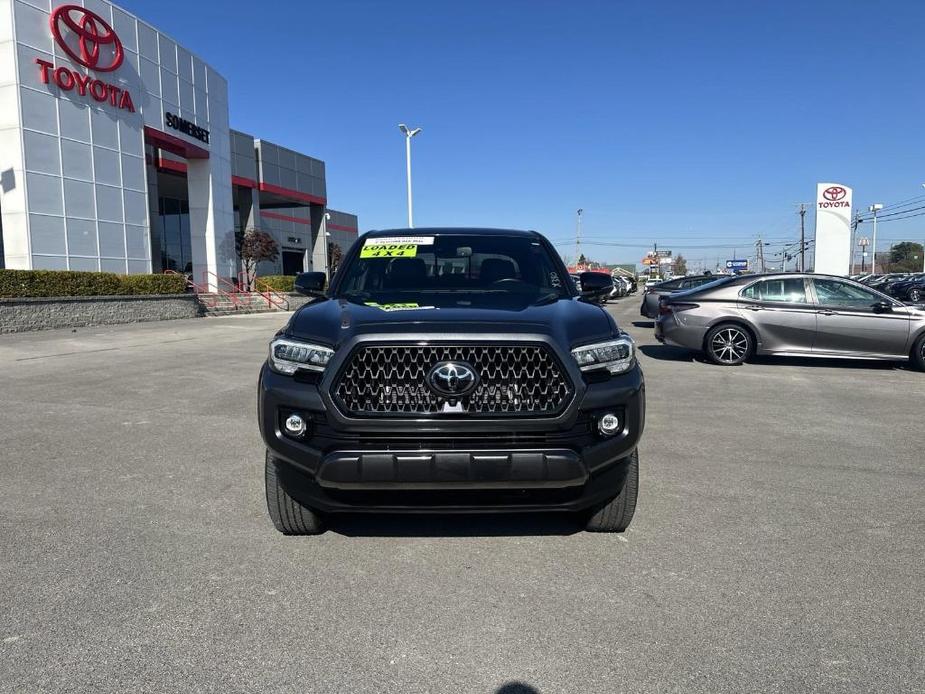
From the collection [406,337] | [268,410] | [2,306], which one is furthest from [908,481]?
[2,306]

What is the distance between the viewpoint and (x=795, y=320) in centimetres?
1073

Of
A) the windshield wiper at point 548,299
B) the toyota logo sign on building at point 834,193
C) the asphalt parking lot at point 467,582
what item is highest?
the toyota logo sign on building at point 834,193

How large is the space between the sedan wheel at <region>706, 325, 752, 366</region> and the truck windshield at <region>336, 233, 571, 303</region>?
6.83 meters

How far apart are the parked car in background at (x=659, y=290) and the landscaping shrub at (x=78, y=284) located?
1535cm

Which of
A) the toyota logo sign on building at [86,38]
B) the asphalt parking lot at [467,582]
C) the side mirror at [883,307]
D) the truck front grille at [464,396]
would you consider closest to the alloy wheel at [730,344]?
the side mirror at [883,307]

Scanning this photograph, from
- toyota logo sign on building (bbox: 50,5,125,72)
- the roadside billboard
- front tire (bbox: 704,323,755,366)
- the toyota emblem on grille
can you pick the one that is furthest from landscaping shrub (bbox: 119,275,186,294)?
the roadside billboard

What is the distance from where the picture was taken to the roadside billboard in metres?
31.8

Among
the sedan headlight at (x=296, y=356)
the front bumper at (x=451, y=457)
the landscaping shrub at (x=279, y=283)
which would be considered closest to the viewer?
the front bumper at (x=451, y=457)

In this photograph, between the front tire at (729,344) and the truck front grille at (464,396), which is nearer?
the truck front grille at (464,396)

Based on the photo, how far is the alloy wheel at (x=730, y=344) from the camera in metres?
11.0

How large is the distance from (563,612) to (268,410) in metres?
1.63

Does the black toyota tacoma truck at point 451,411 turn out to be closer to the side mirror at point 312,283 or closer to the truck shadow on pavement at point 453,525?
the truck shadow on pavement at point 453,525

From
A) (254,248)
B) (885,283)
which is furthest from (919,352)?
(885,283)

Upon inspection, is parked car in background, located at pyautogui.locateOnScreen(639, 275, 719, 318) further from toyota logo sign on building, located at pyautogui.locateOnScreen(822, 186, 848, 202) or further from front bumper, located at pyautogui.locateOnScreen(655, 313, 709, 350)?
toyota logo sign on building, located at pyautogui.locateOnScreen(822, 186, 848, 202)
